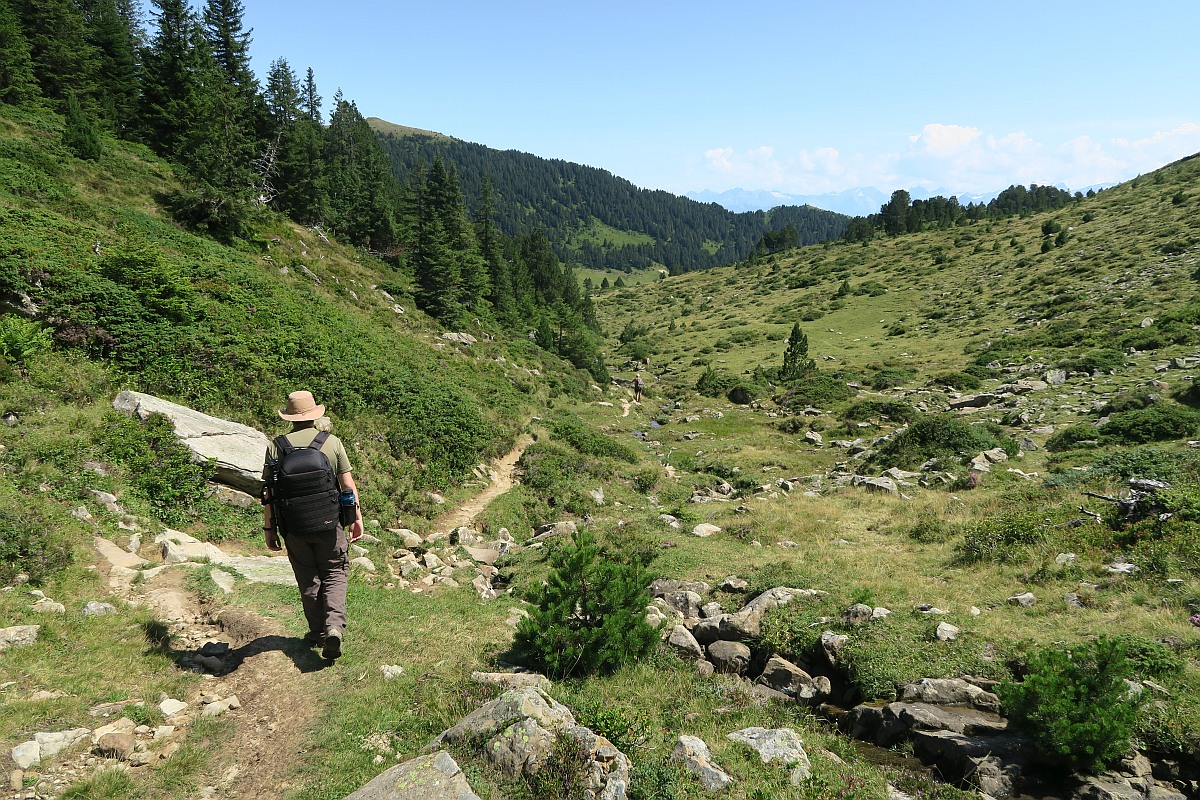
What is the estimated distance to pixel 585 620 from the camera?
25.9 feet

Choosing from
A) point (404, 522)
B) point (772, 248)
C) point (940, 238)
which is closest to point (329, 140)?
point (404, 522)

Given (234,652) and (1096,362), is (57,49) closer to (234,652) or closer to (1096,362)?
(234,652)

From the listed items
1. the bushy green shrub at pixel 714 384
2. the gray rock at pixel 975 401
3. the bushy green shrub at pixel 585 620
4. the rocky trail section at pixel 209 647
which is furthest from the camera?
the bushy green shrub at pixel 714 384

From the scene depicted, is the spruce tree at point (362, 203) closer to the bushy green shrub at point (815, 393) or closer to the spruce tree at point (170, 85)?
the spruce tree at point (170, 85)

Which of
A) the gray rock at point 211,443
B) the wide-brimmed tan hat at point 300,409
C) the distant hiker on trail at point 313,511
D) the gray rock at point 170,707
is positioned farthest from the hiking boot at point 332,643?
the gray rock at point 211,443

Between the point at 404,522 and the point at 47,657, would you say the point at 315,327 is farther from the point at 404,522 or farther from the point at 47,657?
the point at 47,657

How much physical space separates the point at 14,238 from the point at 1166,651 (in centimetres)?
2583

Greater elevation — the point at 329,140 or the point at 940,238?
the point at 329,140

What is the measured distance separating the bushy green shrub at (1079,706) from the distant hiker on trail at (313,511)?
26.6 feet

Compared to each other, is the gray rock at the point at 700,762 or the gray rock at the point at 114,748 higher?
the gray rock at the point at 114,748

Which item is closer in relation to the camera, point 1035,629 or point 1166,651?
point 1166,651

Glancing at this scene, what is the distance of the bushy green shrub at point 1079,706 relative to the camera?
5.48 metres

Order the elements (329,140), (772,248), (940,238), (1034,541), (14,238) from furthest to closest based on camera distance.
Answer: (772,248) → (940,238) → (329,140) → (14,238) → (1034,541)

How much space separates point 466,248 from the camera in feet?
143
